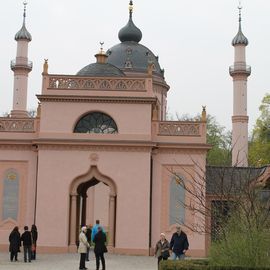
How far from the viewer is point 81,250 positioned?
20.1m

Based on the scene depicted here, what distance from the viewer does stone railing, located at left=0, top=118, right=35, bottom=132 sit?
1166 inches

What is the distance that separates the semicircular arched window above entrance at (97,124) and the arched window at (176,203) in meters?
3.70

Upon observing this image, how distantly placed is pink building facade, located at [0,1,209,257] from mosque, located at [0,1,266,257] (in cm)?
4

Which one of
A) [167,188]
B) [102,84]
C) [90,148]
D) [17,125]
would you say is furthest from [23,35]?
[167,188]

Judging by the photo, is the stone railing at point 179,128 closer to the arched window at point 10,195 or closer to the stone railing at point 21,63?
the arched window at point 10,195

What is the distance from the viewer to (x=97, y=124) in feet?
96.1

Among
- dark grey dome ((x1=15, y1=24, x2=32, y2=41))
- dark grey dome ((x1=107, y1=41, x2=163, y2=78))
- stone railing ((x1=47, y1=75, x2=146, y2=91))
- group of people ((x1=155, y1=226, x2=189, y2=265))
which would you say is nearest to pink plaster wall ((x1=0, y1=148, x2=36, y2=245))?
stone railing ((x1=47, y1=75, x2=146, y2=91))

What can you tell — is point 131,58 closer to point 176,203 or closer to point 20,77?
point 20,77

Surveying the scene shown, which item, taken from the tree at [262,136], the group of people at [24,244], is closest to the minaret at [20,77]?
the tree at [262,136]

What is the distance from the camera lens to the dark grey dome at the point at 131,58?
151ft

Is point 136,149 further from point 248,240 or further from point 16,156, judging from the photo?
point 248,240

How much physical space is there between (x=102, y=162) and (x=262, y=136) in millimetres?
25374

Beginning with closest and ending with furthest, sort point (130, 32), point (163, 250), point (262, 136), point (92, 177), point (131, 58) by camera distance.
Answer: point (163, 250)
point (92, 177)
point (131, 58)
point (130, 32)
point (262, 136)

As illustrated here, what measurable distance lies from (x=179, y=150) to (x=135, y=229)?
13.4ft
